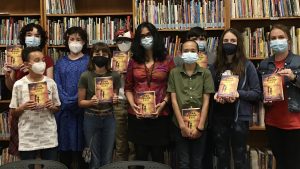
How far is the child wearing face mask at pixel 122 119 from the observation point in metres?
3.58

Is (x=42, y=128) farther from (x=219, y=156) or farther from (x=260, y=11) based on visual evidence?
(x=260, y=11)

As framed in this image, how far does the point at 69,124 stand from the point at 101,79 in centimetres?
73

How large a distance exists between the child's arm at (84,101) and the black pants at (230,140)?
3.36 feet

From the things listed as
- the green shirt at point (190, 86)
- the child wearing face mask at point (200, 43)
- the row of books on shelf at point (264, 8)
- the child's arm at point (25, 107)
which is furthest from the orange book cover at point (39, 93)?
the row of books on shelf at point (264, 8)

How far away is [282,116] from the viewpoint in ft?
9.10

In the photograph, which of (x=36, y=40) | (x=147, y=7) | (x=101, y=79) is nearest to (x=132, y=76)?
(x=101, y=79)

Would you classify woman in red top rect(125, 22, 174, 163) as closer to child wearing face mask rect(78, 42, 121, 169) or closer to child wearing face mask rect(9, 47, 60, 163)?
child wearing face mask rect(78, 42, 121, 169)

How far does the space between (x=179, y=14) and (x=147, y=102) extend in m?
1.61

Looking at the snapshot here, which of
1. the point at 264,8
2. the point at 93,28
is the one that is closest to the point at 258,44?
the point at 264,8

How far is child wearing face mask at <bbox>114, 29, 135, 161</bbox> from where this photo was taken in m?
3.58

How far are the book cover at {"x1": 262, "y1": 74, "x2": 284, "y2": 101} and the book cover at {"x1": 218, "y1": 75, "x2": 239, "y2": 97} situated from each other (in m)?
0.22

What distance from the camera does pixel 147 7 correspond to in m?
4.13

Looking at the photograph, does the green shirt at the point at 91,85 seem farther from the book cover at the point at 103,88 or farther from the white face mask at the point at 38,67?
the white face mask at the point at 38,67

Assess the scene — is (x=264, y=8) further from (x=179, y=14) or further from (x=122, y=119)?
(x=122, y=119)
